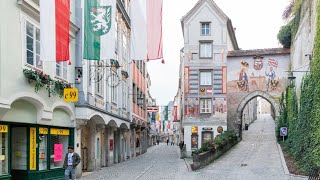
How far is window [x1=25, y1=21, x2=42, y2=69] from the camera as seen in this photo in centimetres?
1645

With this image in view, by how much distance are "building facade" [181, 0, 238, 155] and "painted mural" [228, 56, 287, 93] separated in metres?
0.96

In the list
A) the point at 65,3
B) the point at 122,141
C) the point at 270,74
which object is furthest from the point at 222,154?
the point at 65,3

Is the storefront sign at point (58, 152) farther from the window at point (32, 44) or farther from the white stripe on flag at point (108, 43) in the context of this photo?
the white stripe on flag at point (108, 43)

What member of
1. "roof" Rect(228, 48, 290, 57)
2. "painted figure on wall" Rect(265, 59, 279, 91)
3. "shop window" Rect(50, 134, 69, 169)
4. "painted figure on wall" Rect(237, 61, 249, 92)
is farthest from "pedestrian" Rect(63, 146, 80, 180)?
"painted figure on wall" Rect(265, 59, 279, 91)

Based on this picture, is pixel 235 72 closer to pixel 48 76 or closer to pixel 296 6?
pixel 296 6

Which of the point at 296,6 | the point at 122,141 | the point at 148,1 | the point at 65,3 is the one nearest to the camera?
the point at 65,3

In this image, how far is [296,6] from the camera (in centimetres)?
2992

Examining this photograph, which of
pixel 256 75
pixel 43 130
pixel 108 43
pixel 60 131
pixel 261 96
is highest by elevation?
pixel 256 75

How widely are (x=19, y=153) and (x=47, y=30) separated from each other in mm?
5151

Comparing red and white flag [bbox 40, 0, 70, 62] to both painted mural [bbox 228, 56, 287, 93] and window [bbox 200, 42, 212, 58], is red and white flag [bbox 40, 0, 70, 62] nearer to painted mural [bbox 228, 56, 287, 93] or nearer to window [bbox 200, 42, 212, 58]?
window [bbox 200, 42, 212, 58]

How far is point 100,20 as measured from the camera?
1736 centimetres

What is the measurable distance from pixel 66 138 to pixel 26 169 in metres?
4.17

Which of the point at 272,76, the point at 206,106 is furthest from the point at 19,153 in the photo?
the point at 272,76

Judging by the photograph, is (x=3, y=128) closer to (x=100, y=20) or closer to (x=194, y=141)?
(x=100, y=20)
